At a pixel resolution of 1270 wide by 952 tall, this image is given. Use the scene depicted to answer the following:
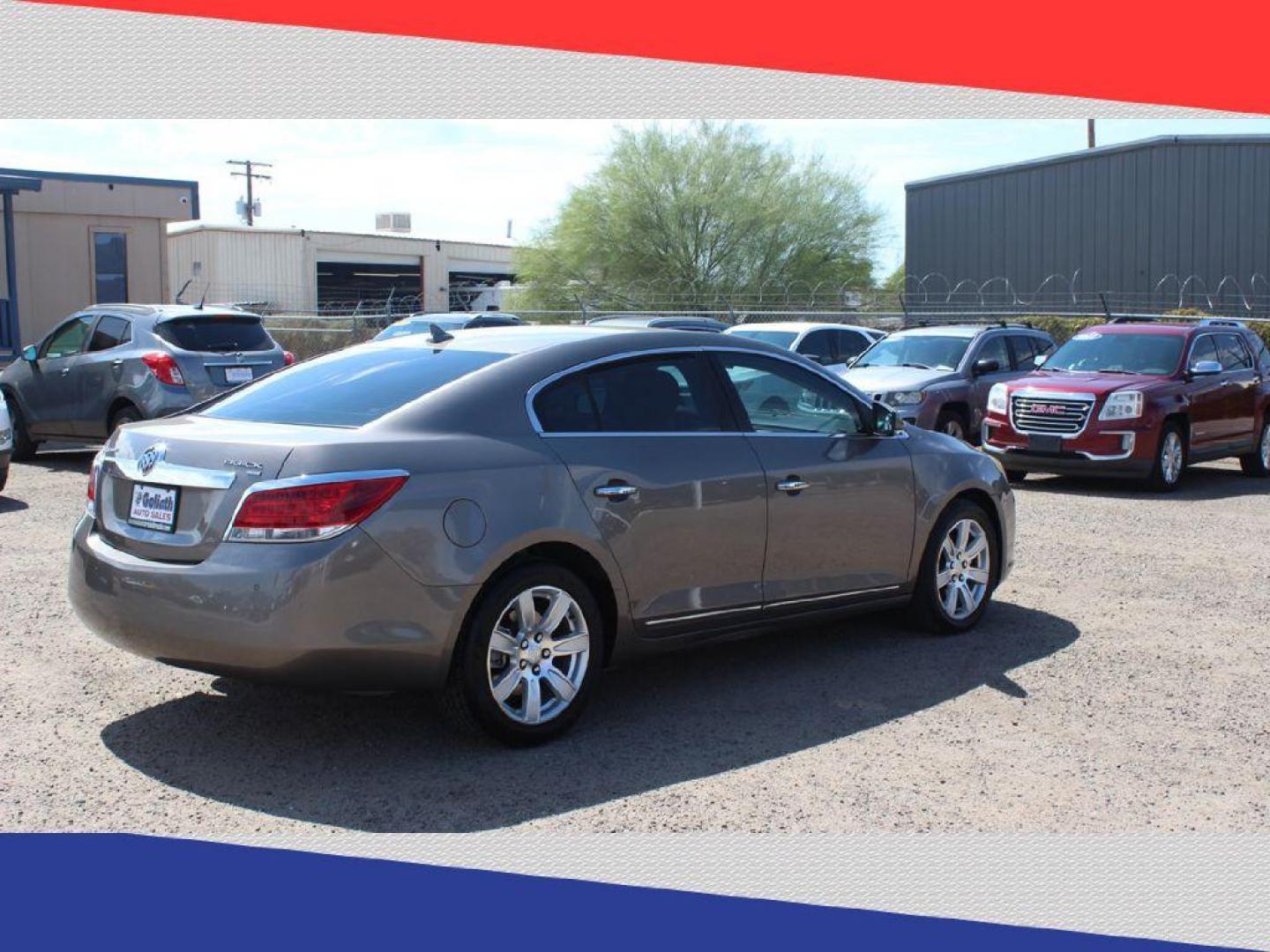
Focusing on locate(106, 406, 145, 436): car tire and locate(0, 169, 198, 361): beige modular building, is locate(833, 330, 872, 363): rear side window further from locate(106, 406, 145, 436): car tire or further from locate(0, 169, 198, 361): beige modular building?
locate(0, 169, 198, 361): beige modular building

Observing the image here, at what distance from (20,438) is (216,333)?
9.85ft

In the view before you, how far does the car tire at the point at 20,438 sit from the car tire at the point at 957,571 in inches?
460

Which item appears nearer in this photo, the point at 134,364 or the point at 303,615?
the point at 303,615

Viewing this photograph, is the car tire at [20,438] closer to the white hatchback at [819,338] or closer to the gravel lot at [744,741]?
the gravel lot at [744,741]

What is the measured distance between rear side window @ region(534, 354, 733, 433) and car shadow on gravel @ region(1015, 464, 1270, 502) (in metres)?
8.75

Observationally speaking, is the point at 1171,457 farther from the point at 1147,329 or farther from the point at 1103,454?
the point at 1147,329

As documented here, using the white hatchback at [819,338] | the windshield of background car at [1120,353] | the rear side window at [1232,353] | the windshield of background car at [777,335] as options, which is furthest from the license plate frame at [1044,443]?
the windshield of background car at [777,335]

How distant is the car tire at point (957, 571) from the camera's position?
24.6ft

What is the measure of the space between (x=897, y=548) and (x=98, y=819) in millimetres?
3990

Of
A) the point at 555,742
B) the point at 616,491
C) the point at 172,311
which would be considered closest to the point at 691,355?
the point at 616,491

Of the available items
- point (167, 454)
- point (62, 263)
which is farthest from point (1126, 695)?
point (62, 263)

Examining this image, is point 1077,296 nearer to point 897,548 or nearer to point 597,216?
point 597,216

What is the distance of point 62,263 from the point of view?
93.7 feet

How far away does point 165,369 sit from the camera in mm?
14359
